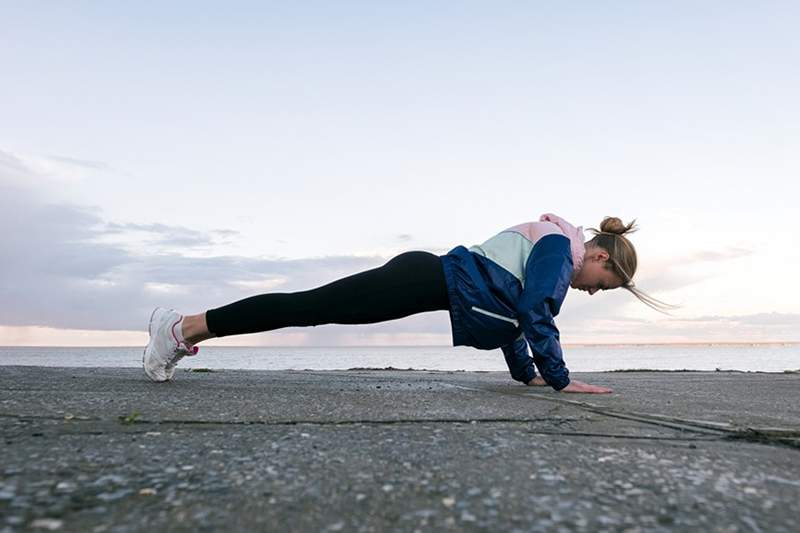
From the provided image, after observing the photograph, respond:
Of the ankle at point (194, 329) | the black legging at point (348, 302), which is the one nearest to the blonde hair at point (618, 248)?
the black legging at point (348, 302)

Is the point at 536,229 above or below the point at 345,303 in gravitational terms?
above

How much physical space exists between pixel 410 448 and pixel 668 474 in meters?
0.76

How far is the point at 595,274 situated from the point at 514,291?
2.53 ft

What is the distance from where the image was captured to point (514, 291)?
4.07 metres

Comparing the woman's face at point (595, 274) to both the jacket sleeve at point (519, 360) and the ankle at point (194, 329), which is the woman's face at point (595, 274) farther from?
the ankle at point (194, 329)

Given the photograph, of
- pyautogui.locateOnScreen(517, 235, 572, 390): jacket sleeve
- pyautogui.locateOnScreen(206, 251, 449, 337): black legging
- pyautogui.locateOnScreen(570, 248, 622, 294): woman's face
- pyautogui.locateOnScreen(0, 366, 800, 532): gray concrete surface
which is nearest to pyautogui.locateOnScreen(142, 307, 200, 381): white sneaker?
pyautogui.locateOnScreen(206, 251, 449, 337): black legging

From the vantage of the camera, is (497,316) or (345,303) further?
(497,316)

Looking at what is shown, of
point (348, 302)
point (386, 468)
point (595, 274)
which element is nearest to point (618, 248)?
point (595, 274)

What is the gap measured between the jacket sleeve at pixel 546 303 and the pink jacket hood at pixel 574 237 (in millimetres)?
295

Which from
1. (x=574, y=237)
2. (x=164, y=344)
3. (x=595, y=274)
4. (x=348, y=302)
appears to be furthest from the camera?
(x=595, y=274)

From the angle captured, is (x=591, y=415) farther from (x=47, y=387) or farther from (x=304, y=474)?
(x=47, y=387)

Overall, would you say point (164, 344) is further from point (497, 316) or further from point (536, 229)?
point (536, 229)

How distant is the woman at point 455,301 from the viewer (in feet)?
12.9

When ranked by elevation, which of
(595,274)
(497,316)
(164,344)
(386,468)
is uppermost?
(595,274)
